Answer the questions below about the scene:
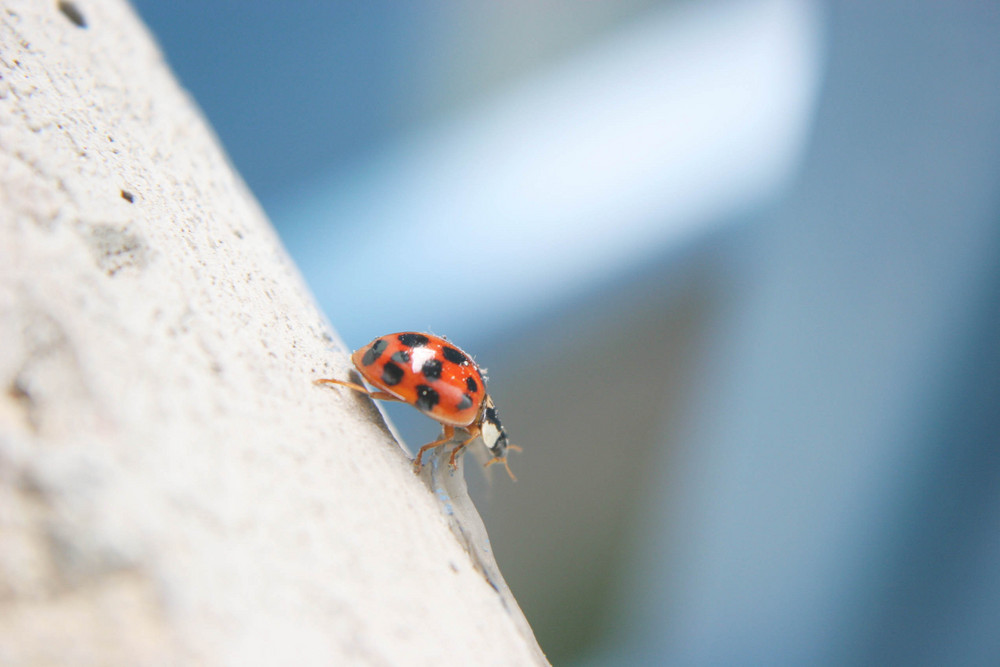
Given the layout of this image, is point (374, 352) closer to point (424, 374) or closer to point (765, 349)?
point (424, 374)

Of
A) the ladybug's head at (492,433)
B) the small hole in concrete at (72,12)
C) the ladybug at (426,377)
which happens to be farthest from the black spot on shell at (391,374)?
the small hole in concrete at (72,12)

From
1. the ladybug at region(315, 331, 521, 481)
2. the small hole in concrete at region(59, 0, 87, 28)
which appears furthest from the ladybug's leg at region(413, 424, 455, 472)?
the small hole in concrete at region(59, 0, 87, 28)

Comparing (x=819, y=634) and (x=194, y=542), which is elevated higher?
(x=194, y=542)

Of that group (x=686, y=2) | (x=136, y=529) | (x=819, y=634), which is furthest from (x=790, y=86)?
(x=136, y=529)

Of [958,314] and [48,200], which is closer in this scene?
[48,200]

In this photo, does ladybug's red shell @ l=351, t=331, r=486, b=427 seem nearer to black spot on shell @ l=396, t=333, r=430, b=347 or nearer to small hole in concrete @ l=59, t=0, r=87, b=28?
black spot on shell @ l=396, t=333, r=430, b=347

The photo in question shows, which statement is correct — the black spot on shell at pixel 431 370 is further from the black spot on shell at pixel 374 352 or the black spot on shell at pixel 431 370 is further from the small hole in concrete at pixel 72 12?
the small hole in concrete at pixel 72 12

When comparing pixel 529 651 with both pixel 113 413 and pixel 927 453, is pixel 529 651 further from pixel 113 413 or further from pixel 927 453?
pixel 927 453
